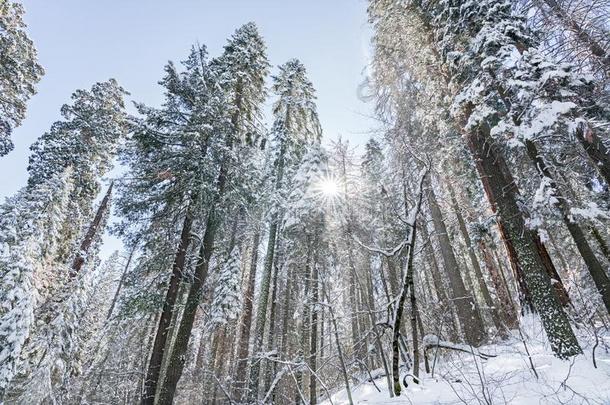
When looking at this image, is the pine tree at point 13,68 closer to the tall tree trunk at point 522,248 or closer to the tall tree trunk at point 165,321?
the tall tree trunk at point 165,321

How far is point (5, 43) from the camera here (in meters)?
12.0

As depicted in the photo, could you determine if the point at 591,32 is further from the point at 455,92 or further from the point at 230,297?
the point at 230,297

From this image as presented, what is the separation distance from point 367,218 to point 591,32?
10.5m

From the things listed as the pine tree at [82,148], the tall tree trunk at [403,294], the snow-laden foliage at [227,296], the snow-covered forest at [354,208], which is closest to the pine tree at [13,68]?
the snow-covered forest at [354,208]

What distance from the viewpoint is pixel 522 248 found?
580 centimetres

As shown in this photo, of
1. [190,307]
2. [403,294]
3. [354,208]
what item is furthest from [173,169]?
[403,294]

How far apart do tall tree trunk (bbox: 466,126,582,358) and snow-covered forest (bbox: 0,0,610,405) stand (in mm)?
30

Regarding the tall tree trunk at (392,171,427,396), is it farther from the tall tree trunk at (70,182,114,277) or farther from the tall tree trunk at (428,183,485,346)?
the tall tree trunk at (70,182,114,277)

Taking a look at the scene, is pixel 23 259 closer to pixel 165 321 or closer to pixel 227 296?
pixel 165 321

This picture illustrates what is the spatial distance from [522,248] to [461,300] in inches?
182

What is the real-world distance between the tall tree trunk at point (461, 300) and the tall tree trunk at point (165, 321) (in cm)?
783

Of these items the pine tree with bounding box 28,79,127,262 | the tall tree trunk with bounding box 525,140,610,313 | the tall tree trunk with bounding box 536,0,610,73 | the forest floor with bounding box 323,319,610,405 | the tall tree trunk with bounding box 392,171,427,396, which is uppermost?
the pine tree with bounding box 28,79,127,262

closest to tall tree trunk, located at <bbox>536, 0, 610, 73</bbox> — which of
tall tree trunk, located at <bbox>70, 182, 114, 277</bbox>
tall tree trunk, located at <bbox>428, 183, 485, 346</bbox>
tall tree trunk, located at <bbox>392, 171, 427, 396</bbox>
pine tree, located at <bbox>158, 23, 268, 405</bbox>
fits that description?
tall tree trunk, located at <bbox>392, 171, 427, 396</bbox>

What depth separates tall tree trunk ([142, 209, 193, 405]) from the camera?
8.73m
